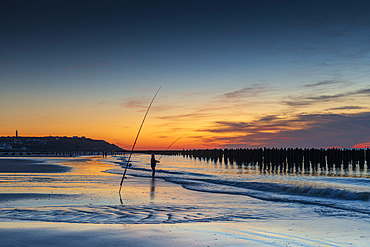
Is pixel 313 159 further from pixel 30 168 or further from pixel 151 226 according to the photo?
pixel 151 226

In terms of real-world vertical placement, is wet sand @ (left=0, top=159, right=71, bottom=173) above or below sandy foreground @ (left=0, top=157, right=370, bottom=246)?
below

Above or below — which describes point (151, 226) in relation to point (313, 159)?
below

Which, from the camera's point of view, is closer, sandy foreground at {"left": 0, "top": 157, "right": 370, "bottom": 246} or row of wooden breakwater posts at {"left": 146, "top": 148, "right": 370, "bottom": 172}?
sandy foreground at {"left": 0, "top": 157, "right": 370, "bottom": 246}

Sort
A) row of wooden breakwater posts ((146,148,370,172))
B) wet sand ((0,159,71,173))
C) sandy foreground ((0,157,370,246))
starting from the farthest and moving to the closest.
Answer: row of wooden breakwater posts ((146,148,370,172)) → wet sand ((0,159,71,173)) → sandy foreground ((0,157,370,246))

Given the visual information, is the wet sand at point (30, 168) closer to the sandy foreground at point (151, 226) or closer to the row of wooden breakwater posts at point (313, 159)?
the sandy foreground at point (151, 226)

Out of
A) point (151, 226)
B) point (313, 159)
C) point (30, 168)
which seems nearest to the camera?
point (151, 226)

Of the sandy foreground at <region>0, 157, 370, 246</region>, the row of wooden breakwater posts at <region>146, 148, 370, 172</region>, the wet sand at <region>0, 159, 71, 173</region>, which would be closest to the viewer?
the sandy foreground at <region>0, 157, 370, 246</region>

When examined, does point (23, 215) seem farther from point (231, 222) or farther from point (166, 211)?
point (231, 222)

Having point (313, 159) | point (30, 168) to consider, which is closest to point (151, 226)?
point (30, 168)

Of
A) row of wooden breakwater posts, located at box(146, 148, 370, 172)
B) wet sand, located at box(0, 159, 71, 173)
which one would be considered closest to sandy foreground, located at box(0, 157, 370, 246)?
wet sand, located at box(0, 159, 71, 173)

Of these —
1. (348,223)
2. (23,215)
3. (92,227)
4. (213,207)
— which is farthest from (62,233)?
(348,223)

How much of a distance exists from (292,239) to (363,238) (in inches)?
61.1

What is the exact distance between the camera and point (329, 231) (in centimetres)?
721

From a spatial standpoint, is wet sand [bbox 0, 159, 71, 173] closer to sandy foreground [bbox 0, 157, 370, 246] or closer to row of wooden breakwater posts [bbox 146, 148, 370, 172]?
sandy foreground [bbox 0, 157, 370, 246]
